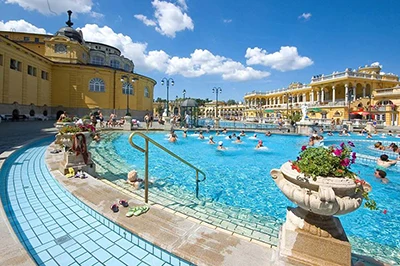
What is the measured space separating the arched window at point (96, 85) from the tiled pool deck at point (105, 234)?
100 feet

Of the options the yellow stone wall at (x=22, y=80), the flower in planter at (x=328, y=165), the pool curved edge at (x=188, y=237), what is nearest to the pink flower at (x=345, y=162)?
the flower in planter at (x=328, y=165)

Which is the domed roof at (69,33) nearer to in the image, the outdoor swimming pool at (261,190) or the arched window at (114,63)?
the arched window at (114,63)

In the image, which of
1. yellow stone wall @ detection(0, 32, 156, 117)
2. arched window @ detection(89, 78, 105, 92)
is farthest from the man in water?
arched window @ detection(89, 78, 105, 92)

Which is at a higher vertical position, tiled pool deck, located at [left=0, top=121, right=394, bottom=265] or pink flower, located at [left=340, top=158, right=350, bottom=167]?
pink flower, located at [left=340, top=158, right=350, bottom=167]

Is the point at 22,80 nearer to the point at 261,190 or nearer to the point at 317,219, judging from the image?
the point at 261,190

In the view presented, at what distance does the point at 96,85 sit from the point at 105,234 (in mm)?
32977

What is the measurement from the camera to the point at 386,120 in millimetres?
33531

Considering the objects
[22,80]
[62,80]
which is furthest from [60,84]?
[22,80]

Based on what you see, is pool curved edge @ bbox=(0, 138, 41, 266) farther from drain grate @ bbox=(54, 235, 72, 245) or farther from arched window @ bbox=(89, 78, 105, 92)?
arched window @ bbox=(89, 78, 105, 92)

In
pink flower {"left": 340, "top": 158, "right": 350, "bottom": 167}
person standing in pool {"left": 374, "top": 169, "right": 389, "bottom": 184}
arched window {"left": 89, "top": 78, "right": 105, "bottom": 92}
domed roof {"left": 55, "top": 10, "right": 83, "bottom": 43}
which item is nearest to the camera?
pink flower {"left": 340, "top": 158, "right": 350, "bottom": 167}

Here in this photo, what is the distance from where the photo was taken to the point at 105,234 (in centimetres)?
305

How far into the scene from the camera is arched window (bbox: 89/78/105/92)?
102 ft

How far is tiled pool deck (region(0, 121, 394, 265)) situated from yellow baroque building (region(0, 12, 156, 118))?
814 inches

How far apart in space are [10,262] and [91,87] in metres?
33.4
